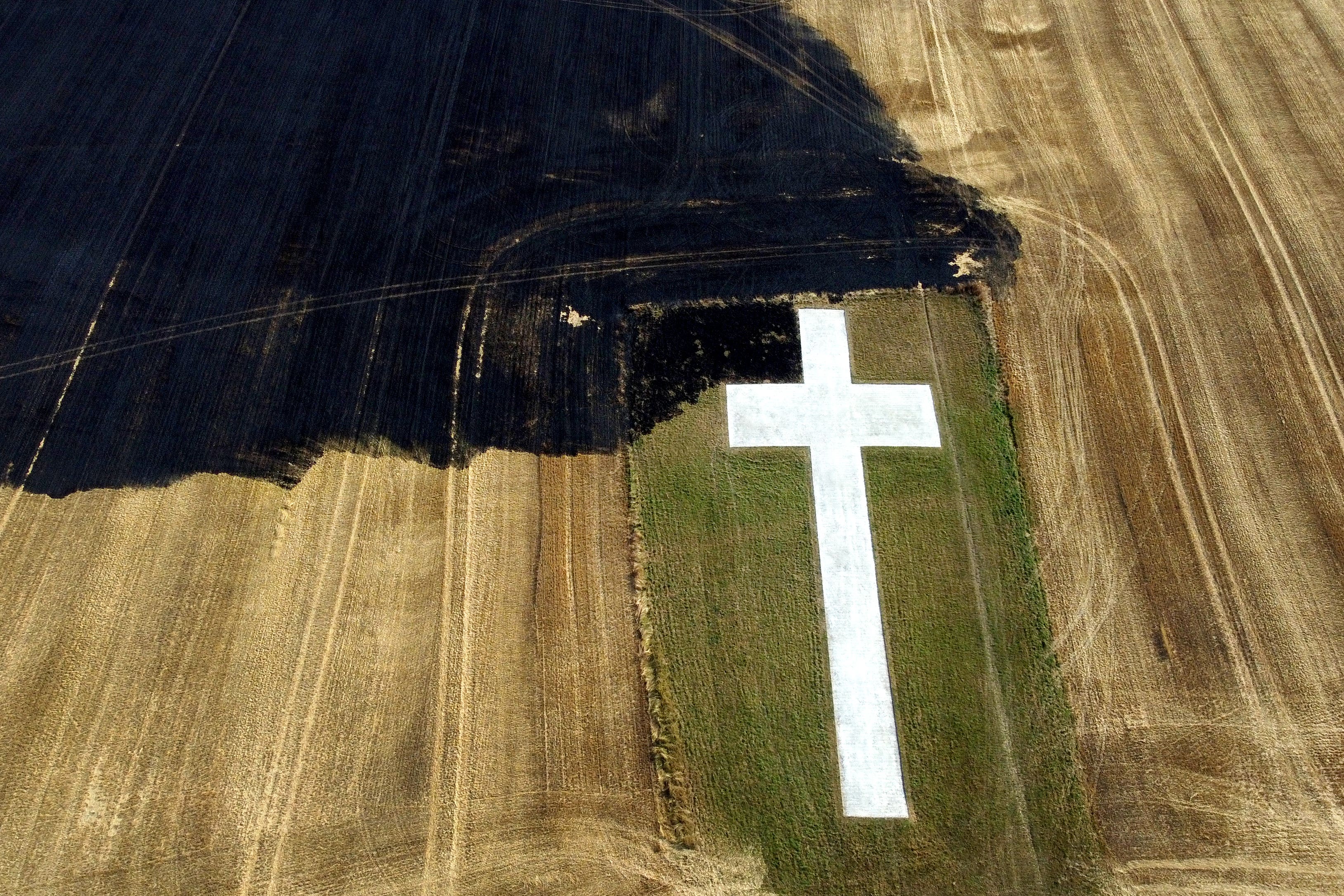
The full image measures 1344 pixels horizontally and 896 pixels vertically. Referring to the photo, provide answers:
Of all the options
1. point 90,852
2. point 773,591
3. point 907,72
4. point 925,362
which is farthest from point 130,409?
point 907,72

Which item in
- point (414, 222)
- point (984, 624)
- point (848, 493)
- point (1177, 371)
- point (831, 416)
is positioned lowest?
point (984, 624)

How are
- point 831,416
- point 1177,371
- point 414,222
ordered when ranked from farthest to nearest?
point 414,222, point 1177,371, point 831,416

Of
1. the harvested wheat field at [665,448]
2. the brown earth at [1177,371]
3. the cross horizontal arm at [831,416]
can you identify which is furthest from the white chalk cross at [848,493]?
the brown earth at [1177,371]

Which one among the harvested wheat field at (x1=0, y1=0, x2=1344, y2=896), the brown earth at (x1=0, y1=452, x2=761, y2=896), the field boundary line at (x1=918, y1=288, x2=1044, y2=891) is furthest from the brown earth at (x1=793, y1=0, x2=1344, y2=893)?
the brown earth at (x1=0, y1=452, x2=761, y2=896)

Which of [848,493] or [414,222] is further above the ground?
[414,222]

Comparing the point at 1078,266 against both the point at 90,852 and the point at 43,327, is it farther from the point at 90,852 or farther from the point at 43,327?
the point at 43,327

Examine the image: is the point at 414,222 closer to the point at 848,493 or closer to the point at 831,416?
the point at 831,416

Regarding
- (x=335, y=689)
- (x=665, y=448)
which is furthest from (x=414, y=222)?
(x=335, y=689)
